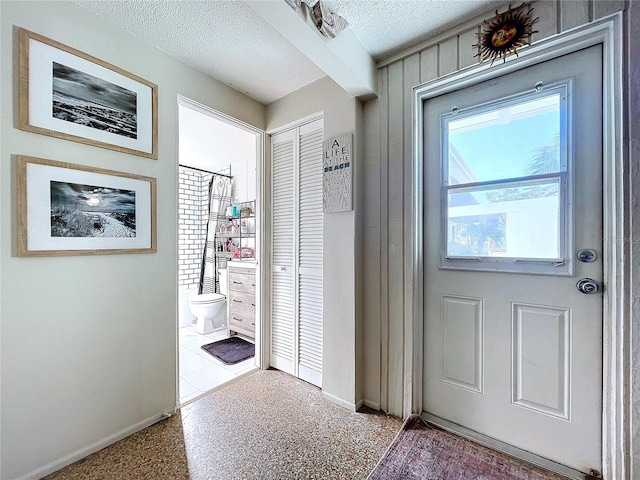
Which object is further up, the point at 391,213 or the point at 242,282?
the point at 391,213

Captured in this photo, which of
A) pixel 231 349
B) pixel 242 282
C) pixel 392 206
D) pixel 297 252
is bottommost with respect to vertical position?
pixel 231 349

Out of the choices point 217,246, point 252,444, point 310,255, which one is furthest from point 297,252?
point 217,246

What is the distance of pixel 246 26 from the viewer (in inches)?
61.9

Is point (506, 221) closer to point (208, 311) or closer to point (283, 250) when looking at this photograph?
point (283, 250)

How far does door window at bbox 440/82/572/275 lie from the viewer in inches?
53.8

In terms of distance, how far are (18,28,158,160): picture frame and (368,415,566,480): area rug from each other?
2265 millimetres

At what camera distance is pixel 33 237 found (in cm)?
132

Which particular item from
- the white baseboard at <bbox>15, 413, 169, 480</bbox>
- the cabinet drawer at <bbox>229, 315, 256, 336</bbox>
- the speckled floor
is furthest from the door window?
the cabinet drawer at <bbox>229, 315, 256, 336</bbox>

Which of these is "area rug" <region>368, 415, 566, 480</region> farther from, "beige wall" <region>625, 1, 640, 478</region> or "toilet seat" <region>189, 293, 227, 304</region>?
"toilet seat" <region>189, 293, 227, 304</region>

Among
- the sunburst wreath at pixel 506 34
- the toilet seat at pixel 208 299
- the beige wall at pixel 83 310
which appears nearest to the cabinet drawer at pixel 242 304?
the toilet seat at pixel 208 299

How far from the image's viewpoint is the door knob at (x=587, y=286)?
4.18ft

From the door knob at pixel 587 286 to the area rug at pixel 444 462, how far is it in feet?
3.02

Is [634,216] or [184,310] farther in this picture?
[184,310]

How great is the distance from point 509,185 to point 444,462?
59.5 inches
